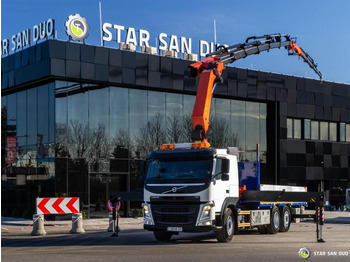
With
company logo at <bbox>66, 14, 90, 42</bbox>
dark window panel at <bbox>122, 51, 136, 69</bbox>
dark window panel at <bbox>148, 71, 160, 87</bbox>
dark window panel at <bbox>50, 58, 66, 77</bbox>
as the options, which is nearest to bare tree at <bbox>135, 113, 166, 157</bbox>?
dark window panel at <bbox>148, 71, 160, 87</bbox>

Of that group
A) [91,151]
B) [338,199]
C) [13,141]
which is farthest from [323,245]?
[338,199]

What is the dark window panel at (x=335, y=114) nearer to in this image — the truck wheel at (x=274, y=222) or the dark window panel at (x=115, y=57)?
the dark window panel at (x=115, y=57)

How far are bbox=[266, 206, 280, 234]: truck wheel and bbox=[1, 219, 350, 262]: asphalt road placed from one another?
400 millimetres

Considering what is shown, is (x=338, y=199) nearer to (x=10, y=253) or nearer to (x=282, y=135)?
(x=282, y=135)

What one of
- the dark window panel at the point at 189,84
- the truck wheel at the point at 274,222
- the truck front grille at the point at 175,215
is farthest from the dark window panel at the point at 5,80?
the truck front grille at the point at 175,215


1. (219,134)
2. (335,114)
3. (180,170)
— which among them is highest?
(335,114)

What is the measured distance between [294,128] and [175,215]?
30.0 meters

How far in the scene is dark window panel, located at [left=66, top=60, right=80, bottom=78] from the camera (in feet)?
111

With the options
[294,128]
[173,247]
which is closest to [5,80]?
[294,128]

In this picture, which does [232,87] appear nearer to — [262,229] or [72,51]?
[72,51]

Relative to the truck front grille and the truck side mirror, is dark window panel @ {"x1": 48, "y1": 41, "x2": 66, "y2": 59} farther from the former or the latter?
the truck side mirror

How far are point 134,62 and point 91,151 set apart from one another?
6.08 meters

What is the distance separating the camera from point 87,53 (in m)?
34.5

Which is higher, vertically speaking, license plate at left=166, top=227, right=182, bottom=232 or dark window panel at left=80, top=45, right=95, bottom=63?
dark window panel at left=80, top=45, right=95, bottom=63
